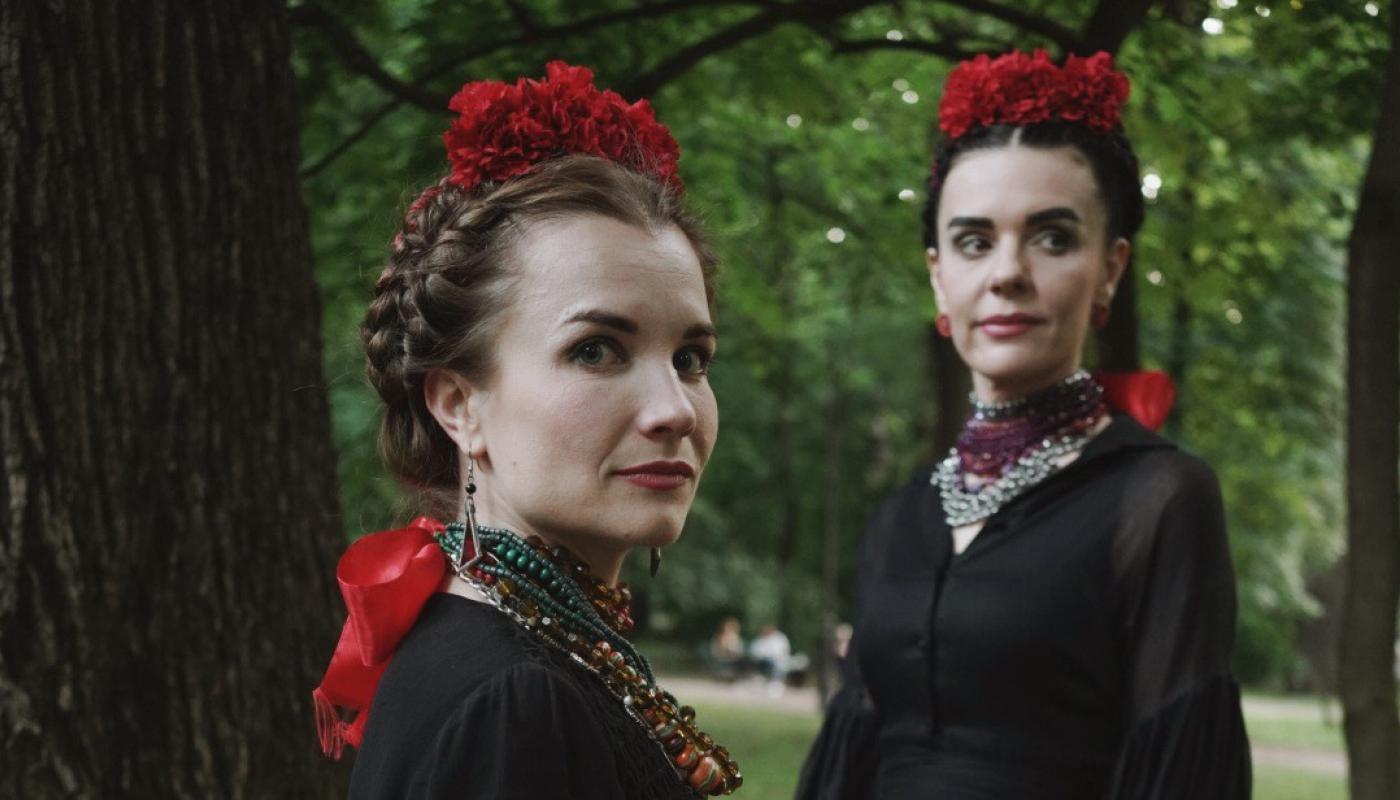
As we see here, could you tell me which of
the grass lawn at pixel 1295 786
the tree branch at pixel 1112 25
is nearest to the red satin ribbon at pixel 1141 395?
the tree branch at pixel 1112 25

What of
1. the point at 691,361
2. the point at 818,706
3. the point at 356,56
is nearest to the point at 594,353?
the point at 691,361

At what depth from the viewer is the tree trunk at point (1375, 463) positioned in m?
3.56

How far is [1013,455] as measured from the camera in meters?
3.08

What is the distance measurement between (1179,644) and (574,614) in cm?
135

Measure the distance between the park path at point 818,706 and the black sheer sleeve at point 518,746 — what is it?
14.8 meters

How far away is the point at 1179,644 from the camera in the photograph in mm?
2650

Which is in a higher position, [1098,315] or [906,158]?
[906,158]

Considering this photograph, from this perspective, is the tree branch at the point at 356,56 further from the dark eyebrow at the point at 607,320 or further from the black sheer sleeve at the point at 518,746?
the black sheer sleeve at the point at 518,746

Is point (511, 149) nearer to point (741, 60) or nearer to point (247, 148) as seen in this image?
point (247, 148)

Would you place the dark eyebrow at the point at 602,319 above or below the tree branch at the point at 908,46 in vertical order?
below

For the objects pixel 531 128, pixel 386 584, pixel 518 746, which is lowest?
pixel 518 746

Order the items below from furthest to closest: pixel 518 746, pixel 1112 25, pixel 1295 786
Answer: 1. pixel 1295 786
2. pixel 1112 25
3. pixel 518 746

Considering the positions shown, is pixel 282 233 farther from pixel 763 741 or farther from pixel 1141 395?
pixel 763 741

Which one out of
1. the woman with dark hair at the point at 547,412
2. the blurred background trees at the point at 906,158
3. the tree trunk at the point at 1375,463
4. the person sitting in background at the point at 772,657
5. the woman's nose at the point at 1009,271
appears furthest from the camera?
the person sitting in background at the point at 772,657
